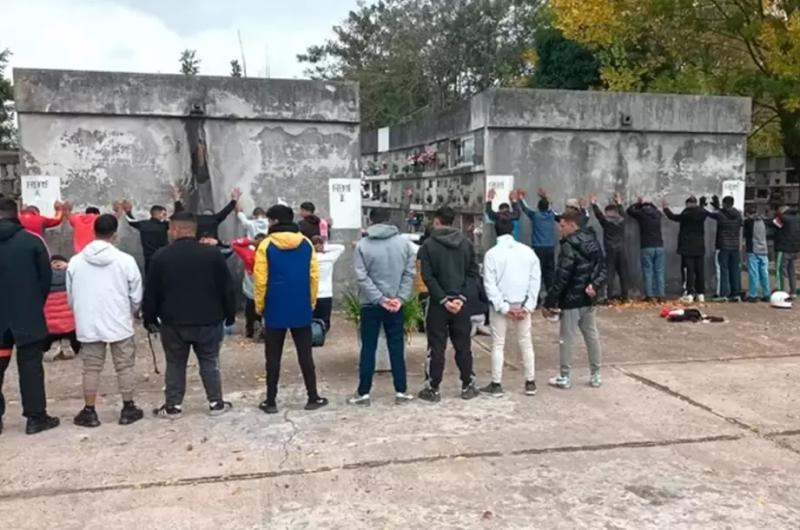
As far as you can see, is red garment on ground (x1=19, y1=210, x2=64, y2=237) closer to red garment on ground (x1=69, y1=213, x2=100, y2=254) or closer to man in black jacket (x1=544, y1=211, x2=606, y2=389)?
red garment on ground (x1=69, y1=213, x2=100, y2=254)

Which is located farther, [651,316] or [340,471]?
[651,316]

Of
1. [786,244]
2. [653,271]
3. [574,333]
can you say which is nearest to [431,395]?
[574,333]

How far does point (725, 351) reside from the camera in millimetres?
8688

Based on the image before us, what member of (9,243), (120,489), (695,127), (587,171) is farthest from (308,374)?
(695,127)

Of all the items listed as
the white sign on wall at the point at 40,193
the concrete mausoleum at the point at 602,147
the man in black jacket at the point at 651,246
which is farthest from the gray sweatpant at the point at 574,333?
the white sign on wall at the point at 40,193

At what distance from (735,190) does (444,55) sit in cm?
2432

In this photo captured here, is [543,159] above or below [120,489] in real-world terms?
above

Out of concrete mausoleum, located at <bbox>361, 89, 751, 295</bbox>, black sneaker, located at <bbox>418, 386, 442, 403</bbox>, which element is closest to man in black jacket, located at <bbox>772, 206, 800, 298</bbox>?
concrete mausoleum, located at <bbox>361, 89, 751, 295</bbox>

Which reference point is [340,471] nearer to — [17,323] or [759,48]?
[17,323]

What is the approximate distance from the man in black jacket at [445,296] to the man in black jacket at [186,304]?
1.72m

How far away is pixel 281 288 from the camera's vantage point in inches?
241

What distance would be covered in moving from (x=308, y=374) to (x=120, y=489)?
197 cm

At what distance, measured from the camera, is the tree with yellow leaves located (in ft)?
50.1

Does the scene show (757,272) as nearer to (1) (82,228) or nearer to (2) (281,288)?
(2) (281,288)
